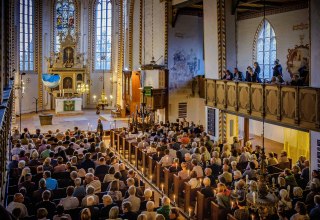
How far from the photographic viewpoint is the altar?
31641 mm

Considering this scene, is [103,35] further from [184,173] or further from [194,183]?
[194,183]

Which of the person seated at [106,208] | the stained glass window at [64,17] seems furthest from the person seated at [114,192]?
the stained glass window at [64,17]

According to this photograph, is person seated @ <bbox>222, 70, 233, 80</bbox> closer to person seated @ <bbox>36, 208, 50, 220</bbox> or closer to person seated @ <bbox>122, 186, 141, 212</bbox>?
person seated @ <bbox>122, 186, 141, 212</bbox>

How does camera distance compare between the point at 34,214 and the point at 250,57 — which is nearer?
the point at 34,214

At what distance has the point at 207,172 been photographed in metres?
11.2

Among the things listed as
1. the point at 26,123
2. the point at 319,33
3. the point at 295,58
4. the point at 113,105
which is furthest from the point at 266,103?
the point at 113,105

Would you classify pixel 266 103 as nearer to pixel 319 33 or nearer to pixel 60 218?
pixel 319 33

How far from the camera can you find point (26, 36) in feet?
111

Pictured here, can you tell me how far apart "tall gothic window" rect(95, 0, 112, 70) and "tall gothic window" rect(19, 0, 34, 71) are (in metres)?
6.27

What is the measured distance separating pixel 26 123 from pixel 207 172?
20.3 m

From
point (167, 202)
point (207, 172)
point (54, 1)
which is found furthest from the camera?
point (54, 1)

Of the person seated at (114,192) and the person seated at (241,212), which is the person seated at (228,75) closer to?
the person seated at (114,192)

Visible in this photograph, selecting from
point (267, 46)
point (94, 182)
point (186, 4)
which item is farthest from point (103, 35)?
point (94, 182)

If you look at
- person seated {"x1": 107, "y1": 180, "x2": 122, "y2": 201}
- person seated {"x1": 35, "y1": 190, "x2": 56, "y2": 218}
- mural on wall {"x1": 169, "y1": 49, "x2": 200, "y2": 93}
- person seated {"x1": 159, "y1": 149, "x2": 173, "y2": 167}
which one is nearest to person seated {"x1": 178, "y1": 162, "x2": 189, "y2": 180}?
person seated {"x1": 159, "y1": 149, "x2": 173, "y2": 167}
